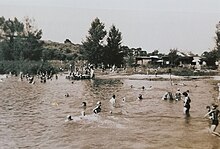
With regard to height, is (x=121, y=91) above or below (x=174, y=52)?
below

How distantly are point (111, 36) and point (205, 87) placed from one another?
42.3 metres


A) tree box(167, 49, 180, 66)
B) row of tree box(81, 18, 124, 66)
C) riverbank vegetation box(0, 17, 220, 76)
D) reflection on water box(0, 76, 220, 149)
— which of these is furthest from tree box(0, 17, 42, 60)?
reflection on water box(0, 76, 220, 149)

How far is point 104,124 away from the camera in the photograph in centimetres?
2531

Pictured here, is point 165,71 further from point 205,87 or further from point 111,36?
point 205,87

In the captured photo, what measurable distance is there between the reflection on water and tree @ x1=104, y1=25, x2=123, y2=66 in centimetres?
4625

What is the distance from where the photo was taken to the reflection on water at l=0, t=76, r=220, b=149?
20.6 m

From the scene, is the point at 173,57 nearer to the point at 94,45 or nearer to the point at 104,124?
the point at 94,45

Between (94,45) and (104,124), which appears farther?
(94,45)

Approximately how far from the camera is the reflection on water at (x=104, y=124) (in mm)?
20641

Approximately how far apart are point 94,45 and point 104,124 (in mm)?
61831

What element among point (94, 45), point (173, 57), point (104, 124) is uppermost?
point (94, 45)

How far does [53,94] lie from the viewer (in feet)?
147

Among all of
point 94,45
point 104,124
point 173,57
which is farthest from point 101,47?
point 104,124

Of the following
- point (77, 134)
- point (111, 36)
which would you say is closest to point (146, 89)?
point (77, 134)
